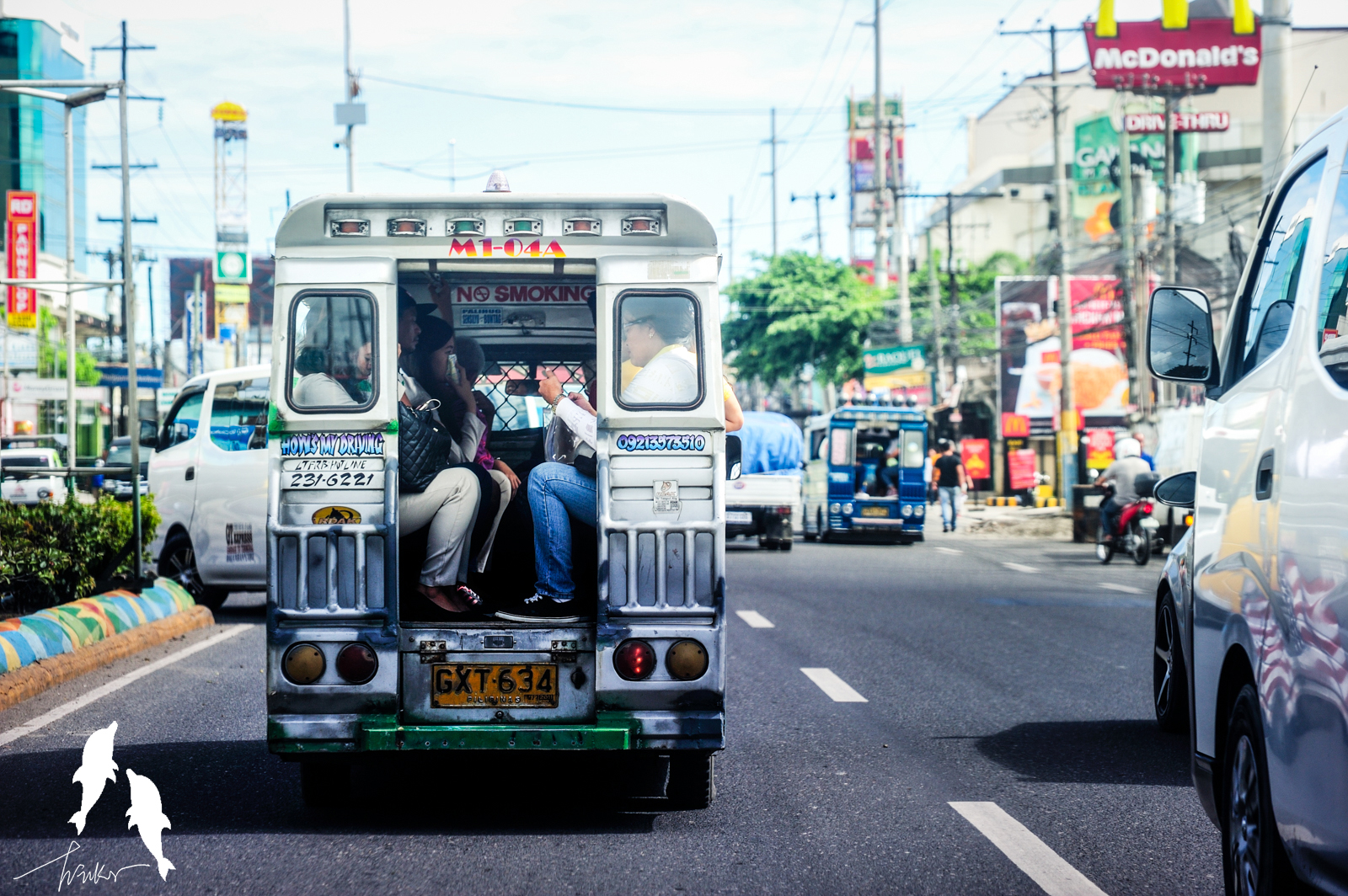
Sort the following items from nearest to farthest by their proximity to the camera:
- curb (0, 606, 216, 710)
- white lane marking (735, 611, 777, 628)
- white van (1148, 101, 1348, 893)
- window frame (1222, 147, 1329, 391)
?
white van (1148, 101, 1348, 893) → window frame (1222, 147, 1329, 391) → curb (0, 606, 216, 710) → white lane marking (735, 611, 777, 628)

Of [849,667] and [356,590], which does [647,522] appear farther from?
[849,667]

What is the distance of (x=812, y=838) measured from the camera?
567 cm

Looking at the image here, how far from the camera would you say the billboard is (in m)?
44.8

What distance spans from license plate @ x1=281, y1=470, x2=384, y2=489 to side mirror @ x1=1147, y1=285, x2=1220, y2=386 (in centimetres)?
274

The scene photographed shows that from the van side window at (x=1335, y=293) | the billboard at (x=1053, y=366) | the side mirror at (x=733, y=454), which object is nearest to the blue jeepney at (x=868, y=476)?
the billboard at (x=1053, y=366)


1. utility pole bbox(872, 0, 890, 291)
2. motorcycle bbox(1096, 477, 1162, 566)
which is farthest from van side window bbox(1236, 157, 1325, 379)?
utility pole bbox(872, 0, 890, 291)

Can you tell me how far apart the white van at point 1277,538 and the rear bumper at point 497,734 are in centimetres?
182

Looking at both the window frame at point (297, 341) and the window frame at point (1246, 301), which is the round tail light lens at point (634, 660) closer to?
the window frame at point (297, 341)

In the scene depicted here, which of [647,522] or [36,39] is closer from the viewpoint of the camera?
[647,522]

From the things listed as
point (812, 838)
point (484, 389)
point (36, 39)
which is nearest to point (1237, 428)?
point (812, 838)

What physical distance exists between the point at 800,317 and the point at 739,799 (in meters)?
46.5

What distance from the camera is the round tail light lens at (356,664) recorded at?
229 inches

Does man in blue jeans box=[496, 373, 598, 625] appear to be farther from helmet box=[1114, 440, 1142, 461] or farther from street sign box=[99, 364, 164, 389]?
street sign box=[99, 364, 164, 389]

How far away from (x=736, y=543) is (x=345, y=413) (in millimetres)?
23061
